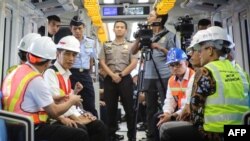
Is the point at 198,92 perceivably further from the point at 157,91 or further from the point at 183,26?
the point at 183,26

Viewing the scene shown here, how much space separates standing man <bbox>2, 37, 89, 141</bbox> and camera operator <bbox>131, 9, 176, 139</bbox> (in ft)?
4.83

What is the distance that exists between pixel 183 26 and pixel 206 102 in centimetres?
209

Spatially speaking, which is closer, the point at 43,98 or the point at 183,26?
the point at 43,98

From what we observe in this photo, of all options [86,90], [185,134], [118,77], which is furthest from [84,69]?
[185,134]

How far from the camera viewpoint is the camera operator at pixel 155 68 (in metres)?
3.57

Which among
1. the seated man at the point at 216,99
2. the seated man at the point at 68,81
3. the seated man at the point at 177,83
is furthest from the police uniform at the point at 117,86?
the seated man at the point at 216,99

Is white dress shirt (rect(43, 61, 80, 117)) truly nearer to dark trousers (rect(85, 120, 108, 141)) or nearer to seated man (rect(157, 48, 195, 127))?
dark trousers (rect(85, 120, 108, 141))

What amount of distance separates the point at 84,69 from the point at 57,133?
159 cm

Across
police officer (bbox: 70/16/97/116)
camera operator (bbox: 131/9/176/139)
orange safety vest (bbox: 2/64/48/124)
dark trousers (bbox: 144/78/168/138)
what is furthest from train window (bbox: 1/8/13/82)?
orange safety vest (bbox: 2/64/48/124)

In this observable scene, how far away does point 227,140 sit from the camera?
1535 mm

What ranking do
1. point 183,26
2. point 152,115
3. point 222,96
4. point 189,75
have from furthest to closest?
point 183,26
point 152,115
point 189,75
point 222,96

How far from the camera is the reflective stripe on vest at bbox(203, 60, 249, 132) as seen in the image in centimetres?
181

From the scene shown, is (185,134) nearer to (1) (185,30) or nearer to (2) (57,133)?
(2) (57,133)

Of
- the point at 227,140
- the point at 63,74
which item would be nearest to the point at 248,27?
the point at 63,74
